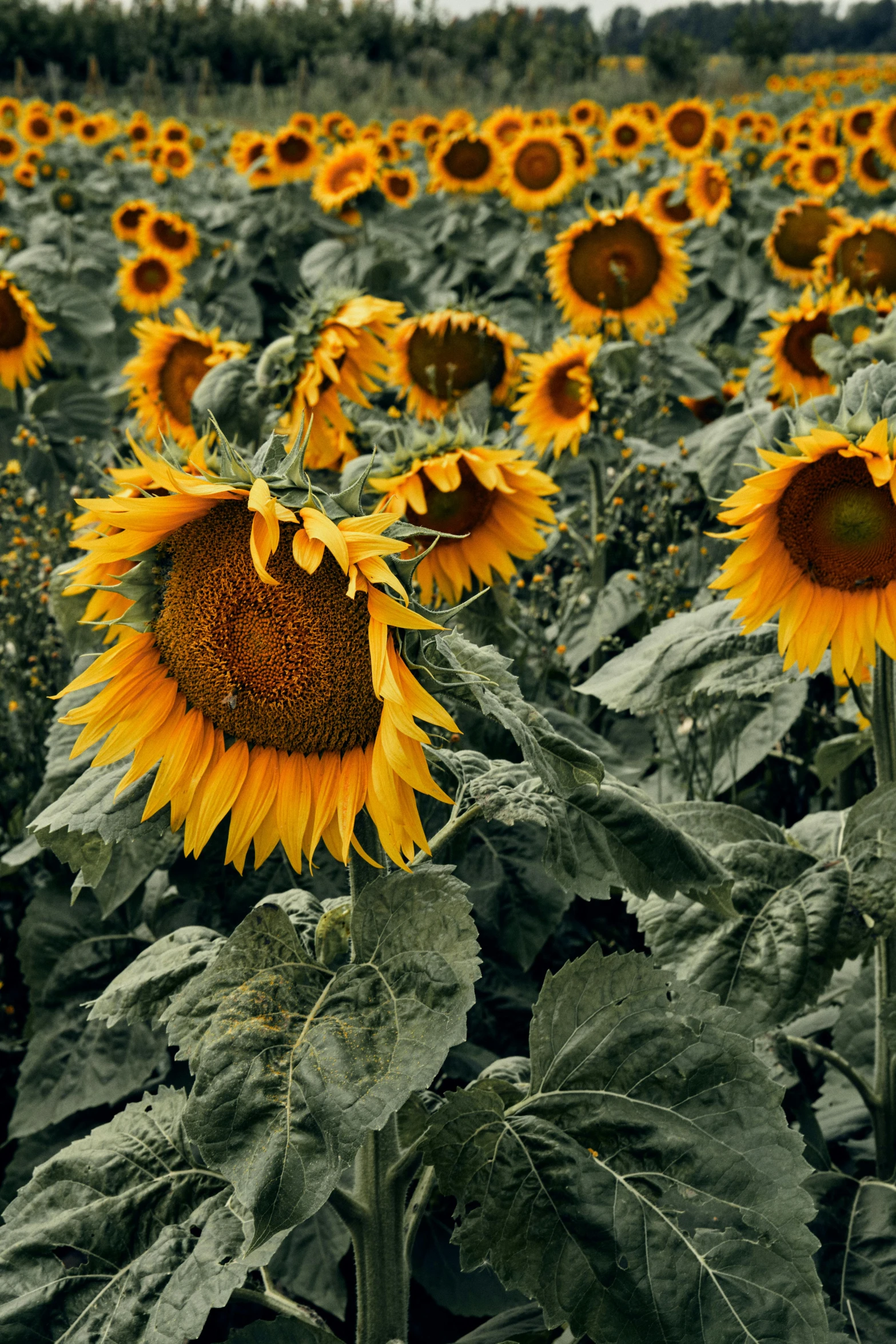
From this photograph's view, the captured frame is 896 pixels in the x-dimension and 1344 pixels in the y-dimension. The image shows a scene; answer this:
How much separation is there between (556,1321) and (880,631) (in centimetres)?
104

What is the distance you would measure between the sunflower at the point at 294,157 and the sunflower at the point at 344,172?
0.98 metres

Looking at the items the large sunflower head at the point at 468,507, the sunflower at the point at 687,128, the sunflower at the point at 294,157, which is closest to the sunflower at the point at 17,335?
the large sunflower head at the point at 468,507

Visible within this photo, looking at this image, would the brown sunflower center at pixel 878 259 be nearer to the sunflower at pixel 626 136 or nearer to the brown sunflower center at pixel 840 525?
the brown sunflower center at pixel 840 525

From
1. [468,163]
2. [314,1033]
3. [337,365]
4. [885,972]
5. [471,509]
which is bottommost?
[885,972]

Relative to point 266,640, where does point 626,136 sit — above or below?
above

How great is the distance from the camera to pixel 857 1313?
1714mm

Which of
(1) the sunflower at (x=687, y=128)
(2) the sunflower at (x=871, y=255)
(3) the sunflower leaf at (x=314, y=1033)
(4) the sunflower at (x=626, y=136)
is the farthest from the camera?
(4) the sunflower at (x=626, y=136)

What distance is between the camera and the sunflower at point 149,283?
5.85 metres

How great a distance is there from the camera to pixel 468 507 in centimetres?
251

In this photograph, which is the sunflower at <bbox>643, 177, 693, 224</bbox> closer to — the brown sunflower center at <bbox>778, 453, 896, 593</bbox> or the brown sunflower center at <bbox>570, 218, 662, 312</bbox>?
the brown sunflower center at <bbox>570, 218, 662, 312</bbox>

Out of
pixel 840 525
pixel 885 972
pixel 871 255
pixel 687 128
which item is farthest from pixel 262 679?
pixel 687 128

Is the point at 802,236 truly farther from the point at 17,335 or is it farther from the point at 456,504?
the point at 456,504

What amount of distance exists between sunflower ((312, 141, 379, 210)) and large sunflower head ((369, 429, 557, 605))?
401cm

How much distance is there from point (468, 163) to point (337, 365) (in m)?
4.42
